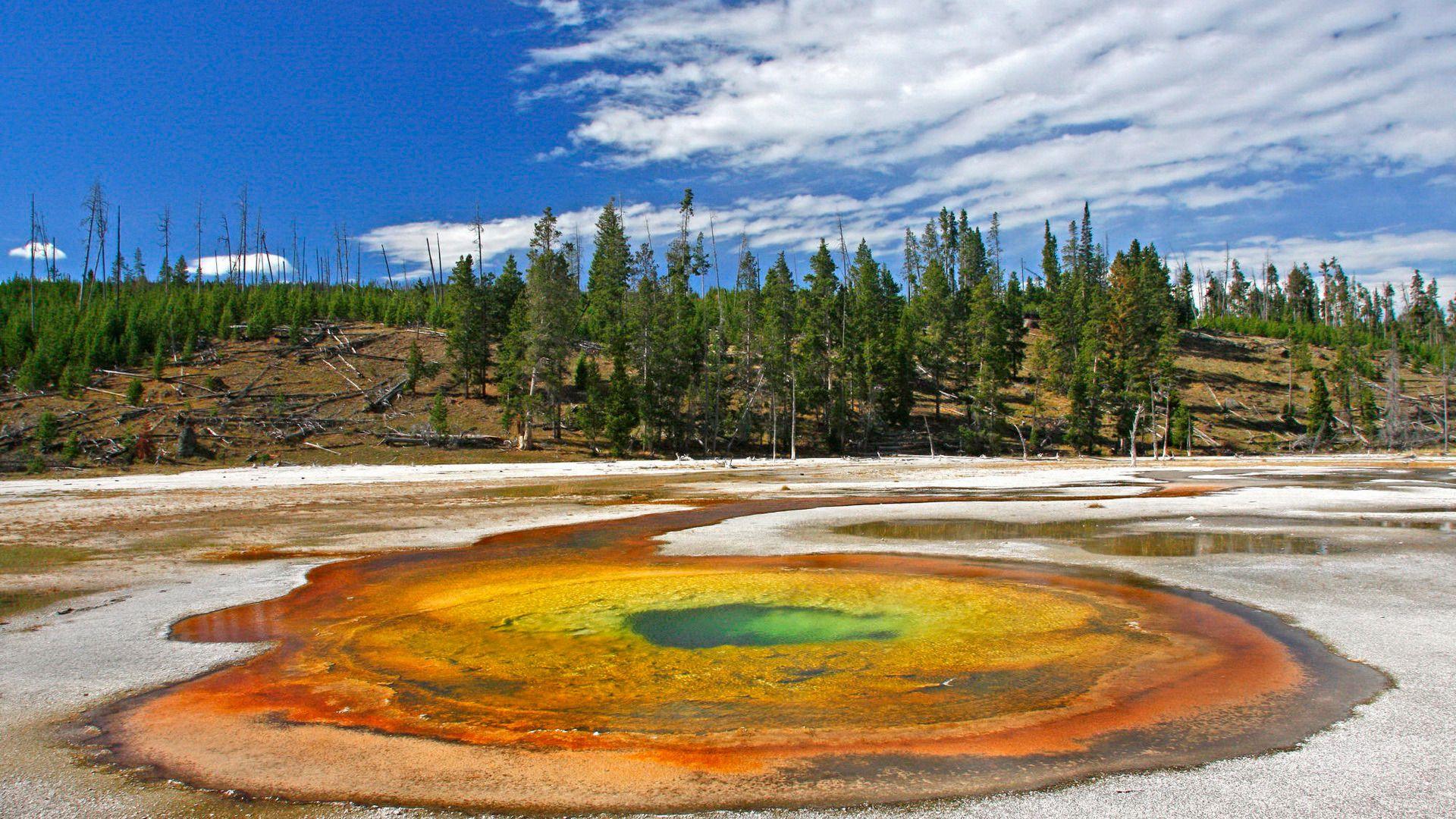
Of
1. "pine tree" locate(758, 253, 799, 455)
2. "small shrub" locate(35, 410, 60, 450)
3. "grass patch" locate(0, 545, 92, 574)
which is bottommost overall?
"grass patch" locate(0, 545, 92, 574)

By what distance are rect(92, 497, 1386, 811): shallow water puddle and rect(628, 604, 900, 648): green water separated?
6cm

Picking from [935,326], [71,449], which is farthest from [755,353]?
[71,449]

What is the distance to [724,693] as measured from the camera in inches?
349

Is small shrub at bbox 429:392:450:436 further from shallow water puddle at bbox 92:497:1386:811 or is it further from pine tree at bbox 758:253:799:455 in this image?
shallow water puddle at bbox 92:497:1386:811

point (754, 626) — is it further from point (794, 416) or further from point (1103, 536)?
point (794, 416)

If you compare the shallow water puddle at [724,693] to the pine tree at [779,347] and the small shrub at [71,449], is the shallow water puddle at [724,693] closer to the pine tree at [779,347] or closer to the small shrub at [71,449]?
the small shrub at [71,449]

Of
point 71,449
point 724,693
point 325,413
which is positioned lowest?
point 724,693

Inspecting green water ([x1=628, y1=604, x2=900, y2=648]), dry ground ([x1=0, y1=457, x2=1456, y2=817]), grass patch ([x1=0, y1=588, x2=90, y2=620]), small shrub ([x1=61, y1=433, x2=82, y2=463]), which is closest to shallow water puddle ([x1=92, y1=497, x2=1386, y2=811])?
green water ([x1=628, y1=604, x2=900, y2=648])

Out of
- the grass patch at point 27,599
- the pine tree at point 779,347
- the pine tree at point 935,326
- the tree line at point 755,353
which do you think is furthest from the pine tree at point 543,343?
the grass patch at point 27,599

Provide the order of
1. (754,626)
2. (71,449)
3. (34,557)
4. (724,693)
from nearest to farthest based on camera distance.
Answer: (724,693) → (754,626) → (34,557) → (71,449)

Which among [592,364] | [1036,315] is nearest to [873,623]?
[592,364]

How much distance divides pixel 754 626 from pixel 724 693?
11.1 ft

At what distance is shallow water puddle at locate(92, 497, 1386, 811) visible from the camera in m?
6.59

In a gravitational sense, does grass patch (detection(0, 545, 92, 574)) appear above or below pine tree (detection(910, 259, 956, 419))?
below
